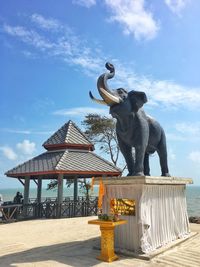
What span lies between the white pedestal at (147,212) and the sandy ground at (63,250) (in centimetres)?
45

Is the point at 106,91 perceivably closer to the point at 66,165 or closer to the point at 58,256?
the point at 58,256

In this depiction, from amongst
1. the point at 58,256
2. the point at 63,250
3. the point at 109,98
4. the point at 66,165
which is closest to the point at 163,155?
the point at 109,98

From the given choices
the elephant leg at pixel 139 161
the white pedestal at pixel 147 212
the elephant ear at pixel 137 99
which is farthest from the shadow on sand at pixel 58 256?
the elephant ear at pixel 137 99

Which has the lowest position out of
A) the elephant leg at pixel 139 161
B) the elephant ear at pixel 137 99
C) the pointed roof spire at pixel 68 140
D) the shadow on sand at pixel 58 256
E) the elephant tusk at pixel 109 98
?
the shadow on sand at pixel 58 256

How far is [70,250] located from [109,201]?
5.89 ft

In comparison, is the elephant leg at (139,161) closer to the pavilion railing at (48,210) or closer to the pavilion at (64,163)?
the pavilion at (64,163)

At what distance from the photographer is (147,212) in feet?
26.2

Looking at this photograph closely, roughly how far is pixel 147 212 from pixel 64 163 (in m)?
9.02

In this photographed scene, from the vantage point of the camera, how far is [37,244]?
374 inches

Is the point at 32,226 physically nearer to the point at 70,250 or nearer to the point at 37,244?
the point at 37,244

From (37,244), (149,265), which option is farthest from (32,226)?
(149,265)

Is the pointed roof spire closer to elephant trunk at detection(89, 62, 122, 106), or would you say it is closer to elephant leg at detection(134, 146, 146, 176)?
elephant leg at detection(134, 146, 146, 176)

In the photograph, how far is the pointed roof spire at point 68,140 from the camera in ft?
59.7

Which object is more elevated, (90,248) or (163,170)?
(163,170)
